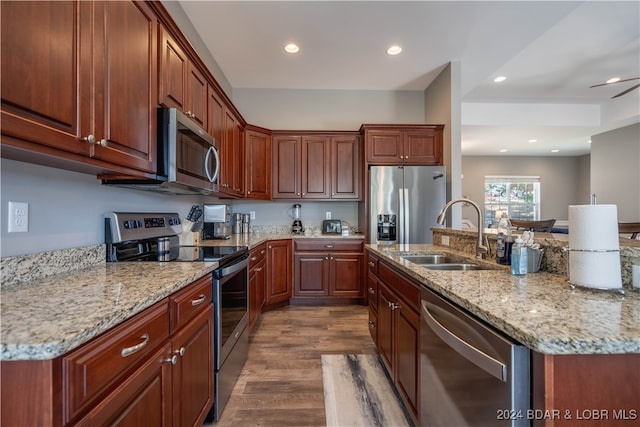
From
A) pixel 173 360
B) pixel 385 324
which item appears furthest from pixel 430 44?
pixel 173 360

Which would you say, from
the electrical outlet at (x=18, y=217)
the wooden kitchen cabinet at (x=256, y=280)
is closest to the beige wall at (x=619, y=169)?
the wooden kitchen cabinet at (x=256, y=280)

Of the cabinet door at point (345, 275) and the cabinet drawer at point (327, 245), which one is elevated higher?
the cabinet drawer at point (327, 245)

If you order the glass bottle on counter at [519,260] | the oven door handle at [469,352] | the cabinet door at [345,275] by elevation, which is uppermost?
the glass bottle on counter at [519,260]

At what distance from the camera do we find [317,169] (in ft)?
12.1

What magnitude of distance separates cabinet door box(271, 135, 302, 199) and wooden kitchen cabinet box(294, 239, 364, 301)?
675 mm

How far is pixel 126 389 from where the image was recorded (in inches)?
31.8

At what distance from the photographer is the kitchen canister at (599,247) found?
0.93 meters

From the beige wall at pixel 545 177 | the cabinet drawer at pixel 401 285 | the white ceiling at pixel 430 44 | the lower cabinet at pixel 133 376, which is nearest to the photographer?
the lower cabinet at pixel 133 376

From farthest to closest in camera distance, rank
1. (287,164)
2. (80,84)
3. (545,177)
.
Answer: (545,177) → (287,164) → (80,84)

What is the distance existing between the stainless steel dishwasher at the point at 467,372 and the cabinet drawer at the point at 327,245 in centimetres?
222

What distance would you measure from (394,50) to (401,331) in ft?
9.28

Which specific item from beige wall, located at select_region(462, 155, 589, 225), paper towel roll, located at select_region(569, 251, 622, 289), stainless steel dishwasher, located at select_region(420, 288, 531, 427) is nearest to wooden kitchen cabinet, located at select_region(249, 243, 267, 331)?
stainless steel dishwasher, located at select_region(420, 288, 531, 427)

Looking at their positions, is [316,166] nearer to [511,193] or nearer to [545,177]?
[511,193]

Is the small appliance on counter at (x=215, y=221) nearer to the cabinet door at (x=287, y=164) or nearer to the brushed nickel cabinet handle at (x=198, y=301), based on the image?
the cabinet door at (x=287, y=164)
